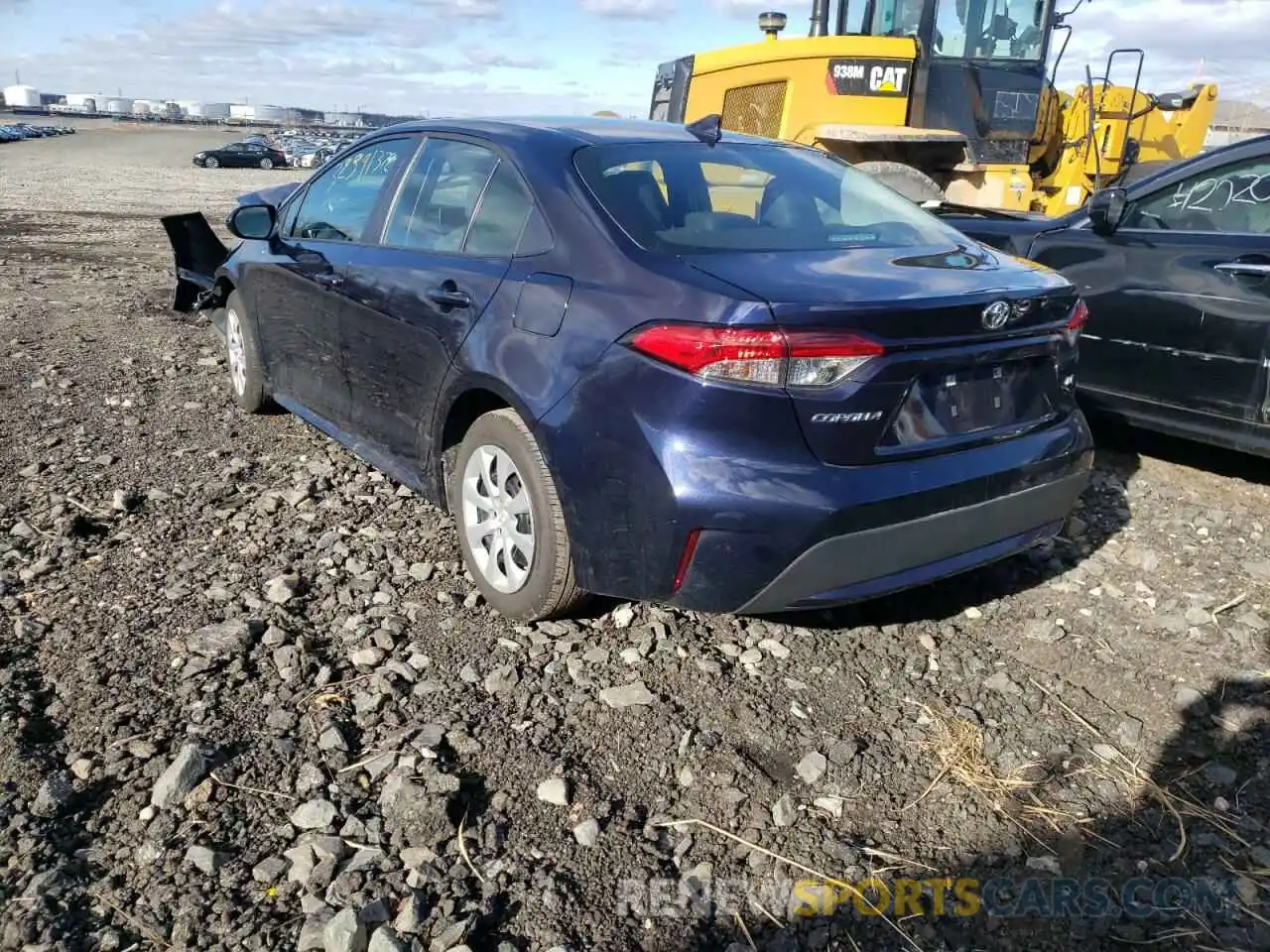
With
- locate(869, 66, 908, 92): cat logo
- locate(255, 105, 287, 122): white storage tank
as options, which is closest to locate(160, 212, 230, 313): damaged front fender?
locate(869, 66, 908, 92): cat logo

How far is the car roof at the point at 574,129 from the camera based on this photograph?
142 inches

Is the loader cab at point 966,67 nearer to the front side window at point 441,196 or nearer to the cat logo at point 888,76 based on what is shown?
the cat logo at point 888,76

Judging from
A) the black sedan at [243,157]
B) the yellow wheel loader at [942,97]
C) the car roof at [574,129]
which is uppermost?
the yellow wheel loader at [942,97]

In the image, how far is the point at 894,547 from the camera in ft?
9.57

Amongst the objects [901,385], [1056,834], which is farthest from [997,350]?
[1056,834]

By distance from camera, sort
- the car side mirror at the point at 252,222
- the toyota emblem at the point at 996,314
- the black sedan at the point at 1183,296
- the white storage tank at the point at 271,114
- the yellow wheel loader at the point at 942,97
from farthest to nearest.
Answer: the white storage tank at the point at 271,114
the yellow wheel loader at the point at 942,97
the car side mirror at the point at 252,222
the black sedan at the point at 1183,296
the toyota emblem at the point at 996,314

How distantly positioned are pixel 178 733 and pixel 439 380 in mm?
1409

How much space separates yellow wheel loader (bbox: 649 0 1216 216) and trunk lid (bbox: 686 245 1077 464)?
17.9 ft

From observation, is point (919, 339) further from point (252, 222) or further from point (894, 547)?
point (252, 222)

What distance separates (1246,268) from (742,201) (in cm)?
245

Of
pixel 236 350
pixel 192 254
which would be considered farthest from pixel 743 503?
pixel 192 254

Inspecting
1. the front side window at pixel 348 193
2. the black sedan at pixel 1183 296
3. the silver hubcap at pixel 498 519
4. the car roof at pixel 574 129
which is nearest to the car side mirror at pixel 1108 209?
the black sedan at pixel 1183 296

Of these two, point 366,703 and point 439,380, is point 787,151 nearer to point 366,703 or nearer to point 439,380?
point 439,380

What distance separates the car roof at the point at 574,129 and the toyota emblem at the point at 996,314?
55.3 inches
